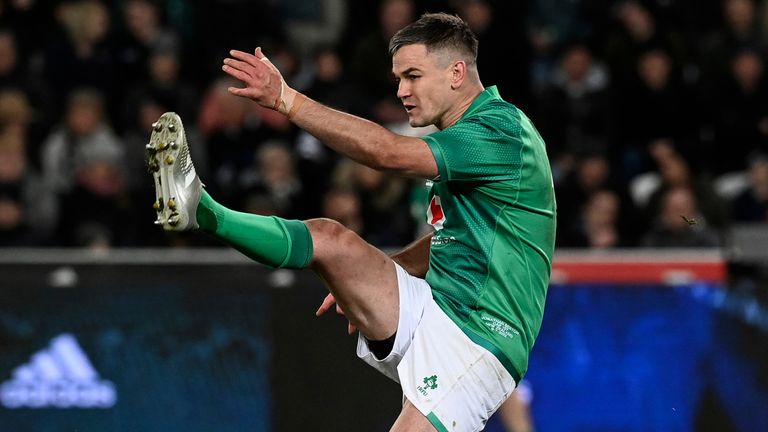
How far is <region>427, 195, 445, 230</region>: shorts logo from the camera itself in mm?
5941

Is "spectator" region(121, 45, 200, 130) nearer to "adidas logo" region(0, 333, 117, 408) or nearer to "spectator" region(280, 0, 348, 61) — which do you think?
"spectator" region(280, 0, 348, 61)

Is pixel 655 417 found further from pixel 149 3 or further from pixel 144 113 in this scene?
pixel 149 3

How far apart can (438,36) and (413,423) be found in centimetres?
156

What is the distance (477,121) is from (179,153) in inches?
46.2

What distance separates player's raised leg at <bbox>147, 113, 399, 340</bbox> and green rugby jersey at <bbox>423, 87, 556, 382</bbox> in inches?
11.5

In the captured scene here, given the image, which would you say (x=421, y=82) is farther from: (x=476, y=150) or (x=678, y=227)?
(x=678, y=227)

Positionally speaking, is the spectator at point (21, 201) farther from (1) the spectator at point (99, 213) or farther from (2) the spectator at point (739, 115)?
(2) the spectator at point (739, 115)

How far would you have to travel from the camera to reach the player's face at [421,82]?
579 centimetres

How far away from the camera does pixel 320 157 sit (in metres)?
11.2

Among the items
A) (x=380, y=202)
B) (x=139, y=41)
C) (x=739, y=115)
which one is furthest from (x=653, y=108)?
(x=139, y=41)

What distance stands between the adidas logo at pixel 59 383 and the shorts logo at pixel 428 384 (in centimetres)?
360

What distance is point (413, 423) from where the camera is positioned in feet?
18.5

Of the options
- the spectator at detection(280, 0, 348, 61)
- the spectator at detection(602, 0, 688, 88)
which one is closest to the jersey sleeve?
the spectator at detection(602, 0, 688, 88)

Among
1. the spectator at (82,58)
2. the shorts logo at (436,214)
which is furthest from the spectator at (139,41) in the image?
the shorts logo at (436,214)
